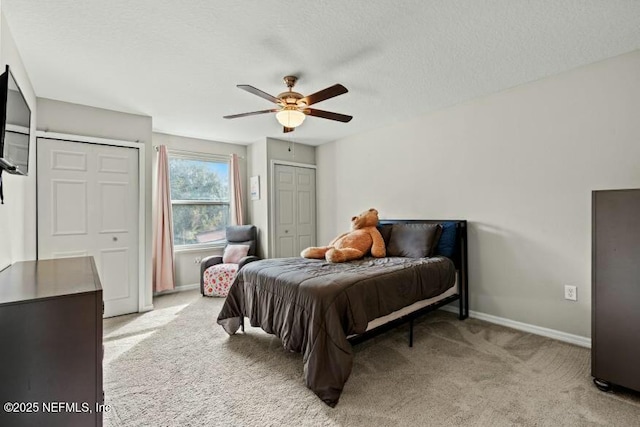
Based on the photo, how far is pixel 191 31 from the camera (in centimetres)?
205

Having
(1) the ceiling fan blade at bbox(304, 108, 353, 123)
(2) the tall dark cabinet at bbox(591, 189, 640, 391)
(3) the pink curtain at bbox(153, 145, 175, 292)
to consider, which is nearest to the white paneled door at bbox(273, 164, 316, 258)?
(3) the pink curtain at bbox(153, 145, 175, 292)

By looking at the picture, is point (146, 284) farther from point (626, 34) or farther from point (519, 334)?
point (626, 34)

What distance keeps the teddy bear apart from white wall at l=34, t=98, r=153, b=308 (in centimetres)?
206

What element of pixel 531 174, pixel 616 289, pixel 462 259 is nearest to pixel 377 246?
pixel 462 259

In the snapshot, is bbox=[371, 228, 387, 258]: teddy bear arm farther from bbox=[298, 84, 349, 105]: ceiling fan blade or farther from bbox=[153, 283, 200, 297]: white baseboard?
bbox=[153, 283, 200, 297]: white baseboard

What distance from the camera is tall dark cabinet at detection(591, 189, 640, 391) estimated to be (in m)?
1.86

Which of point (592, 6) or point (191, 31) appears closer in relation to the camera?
point (592, 6)

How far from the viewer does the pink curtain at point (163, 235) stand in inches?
169

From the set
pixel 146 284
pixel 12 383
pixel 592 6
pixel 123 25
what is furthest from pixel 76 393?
pixel 592 6

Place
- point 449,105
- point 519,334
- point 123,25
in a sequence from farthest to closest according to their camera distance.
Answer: point 449,105 < point 519,334 < point 123,25

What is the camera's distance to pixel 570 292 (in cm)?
269

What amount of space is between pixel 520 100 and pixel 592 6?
3.92 ft

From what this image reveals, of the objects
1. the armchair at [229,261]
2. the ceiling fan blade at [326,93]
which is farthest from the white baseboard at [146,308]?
the ceiling fan blade at [326,93]

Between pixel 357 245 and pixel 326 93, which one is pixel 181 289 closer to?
pixel 357 245
